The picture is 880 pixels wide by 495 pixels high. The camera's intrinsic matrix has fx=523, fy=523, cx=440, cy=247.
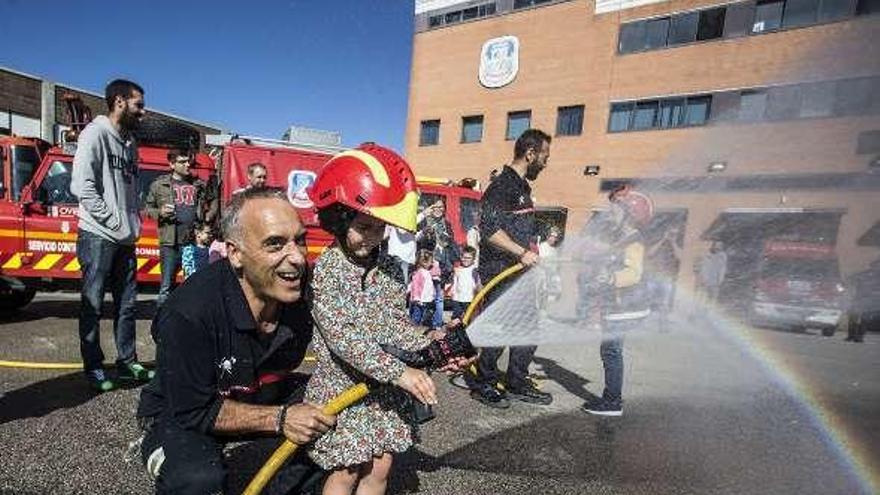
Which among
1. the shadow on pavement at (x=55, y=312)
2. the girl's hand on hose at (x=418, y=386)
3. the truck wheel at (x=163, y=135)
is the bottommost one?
the shadow on pavement at (x=55, y=312)

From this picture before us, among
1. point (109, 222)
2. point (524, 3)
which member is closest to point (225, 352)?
point (109, 222)

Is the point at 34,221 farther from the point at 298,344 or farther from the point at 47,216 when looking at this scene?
the point at 298,344

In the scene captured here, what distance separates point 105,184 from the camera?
3963 mm

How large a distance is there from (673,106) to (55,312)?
74.7 feet

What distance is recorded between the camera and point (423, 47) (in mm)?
31750

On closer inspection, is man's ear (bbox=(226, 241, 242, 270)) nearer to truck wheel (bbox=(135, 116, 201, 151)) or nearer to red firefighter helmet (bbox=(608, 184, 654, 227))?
red firefighter helmet (bbox=(608, 184, 654, 227))

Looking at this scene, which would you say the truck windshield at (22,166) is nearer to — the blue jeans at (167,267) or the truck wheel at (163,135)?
the truck wheel at (163,135)

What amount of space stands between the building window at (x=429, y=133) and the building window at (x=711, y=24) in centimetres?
1416

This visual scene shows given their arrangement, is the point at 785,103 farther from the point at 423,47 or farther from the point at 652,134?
the point at 423,47

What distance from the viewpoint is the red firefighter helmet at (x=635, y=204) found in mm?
4426

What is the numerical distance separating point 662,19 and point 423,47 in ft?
46.1

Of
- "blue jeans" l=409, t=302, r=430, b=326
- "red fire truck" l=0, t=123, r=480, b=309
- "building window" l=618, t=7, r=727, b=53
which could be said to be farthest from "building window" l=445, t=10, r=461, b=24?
"blue jeans" l=409, t=302, r=430, b=326

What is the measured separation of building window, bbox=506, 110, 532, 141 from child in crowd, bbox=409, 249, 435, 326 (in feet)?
65.9

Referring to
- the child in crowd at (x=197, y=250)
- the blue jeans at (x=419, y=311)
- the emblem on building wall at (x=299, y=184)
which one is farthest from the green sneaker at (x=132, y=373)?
the emblem on building wall at (x=299, y=184)
